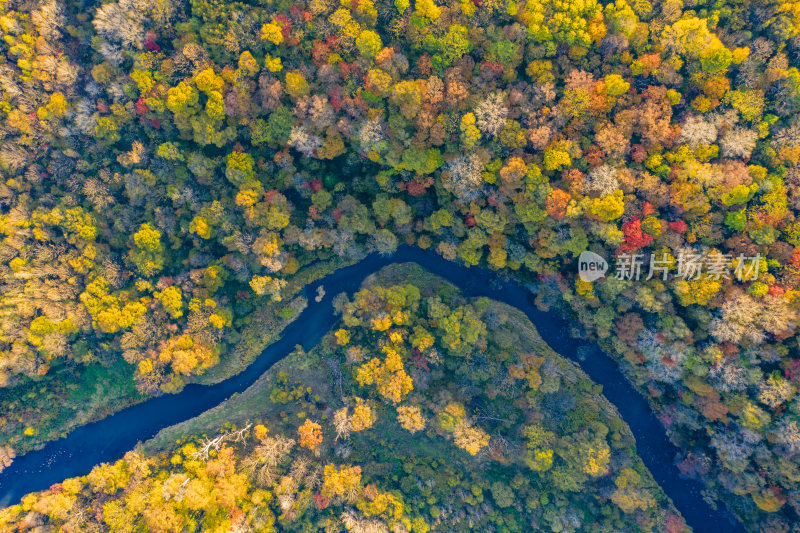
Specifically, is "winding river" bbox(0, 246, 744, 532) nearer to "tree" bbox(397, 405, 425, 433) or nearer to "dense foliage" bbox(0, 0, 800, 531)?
"dense foliage" bbox(0, 0, 800, 531)

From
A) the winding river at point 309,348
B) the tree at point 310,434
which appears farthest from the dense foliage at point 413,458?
the winding river at point 309,348

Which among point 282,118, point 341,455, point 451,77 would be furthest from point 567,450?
point 282,118

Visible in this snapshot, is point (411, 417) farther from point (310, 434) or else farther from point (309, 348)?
point (309, 348)

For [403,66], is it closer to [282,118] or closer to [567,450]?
[282,118]

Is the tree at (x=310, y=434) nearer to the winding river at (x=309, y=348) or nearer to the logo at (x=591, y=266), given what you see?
the winding river at (x=309, y=348)

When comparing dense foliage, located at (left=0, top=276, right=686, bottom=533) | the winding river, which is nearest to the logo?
the winding river

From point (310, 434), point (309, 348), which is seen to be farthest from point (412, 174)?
point (310, 434)

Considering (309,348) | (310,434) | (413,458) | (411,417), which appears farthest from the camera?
(309,348)
